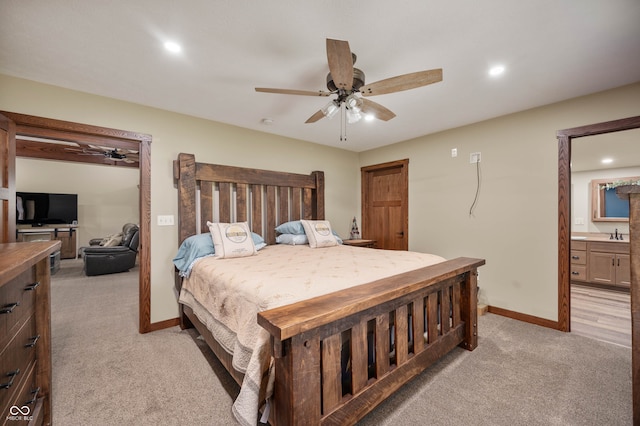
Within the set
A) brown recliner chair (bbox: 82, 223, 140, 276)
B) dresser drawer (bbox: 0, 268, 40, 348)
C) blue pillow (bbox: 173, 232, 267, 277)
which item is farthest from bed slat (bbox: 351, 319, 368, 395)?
brown recliner chair (bbox: 82, 223, 140, 276)

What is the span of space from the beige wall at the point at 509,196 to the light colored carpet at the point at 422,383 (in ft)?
1.66

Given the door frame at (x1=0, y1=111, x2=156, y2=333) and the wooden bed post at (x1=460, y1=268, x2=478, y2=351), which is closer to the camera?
the wooden bed post at (x1=460, y1=268, x2=478, y2=351)

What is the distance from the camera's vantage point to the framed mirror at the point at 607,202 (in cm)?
455

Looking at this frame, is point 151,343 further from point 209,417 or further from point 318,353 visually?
point 318,353

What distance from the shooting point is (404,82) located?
177 cm

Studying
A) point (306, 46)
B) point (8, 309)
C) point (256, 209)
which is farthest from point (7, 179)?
point (306, 46)

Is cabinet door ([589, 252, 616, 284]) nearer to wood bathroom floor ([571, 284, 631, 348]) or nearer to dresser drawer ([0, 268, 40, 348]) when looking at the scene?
wood bathroom floor ([571, 284, 631, 348])

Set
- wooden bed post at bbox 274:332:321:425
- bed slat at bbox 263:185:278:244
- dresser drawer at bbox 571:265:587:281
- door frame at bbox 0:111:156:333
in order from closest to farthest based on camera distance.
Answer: wooden bed post at bbox 274:332:321:425 → door frame at bbox 0:111:156:333 → bed slat at bbox 263:185:278:244 → dresser drawer at bbox 571:265:587:281

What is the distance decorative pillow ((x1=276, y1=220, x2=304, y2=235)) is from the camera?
3.53 meters

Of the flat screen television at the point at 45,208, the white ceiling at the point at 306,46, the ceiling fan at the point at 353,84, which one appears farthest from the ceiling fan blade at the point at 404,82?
the flat screen television at the point at 45,208

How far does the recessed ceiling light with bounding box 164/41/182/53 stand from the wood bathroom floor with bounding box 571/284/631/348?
4365mm

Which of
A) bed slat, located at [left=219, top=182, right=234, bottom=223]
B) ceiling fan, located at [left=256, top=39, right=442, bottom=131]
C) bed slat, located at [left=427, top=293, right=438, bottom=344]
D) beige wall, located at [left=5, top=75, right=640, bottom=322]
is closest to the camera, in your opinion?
ceiling fan, located at [left=256, top=39, right=442, bottom=131]

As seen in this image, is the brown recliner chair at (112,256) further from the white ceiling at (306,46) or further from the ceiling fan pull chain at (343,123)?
the ceiling fan pull chain at (343,123)

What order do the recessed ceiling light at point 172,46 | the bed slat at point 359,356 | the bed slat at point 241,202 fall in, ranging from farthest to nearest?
the bed slat at point 241,202 → the recessed ceiling light at point 172,46 → the bed slat at point 359,356
